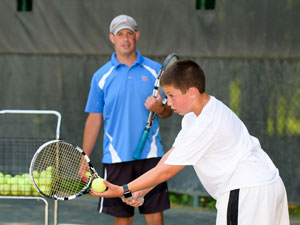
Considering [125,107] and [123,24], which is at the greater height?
[123,24]

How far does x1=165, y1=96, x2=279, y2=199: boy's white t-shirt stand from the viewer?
3.23 metres

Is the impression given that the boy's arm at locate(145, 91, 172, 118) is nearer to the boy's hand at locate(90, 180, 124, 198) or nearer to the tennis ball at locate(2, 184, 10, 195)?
the boy's hand at locate(90, 180, 124, 198)

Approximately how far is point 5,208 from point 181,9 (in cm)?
275

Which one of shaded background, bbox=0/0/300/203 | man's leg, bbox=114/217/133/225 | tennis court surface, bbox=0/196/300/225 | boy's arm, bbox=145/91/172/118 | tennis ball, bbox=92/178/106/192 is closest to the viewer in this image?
tennis ball, bbox=92/178/106/192

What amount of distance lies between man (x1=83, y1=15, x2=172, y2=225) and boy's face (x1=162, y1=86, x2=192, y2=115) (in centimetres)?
123

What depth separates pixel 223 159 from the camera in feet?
10.8

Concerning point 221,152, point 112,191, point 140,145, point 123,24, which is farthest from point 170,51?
point 221,152

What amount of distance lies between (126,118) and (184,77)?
142 centimetres

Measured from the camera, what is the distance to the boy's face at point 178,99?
329 centimetres

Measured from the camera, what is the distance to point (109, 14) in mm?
6730

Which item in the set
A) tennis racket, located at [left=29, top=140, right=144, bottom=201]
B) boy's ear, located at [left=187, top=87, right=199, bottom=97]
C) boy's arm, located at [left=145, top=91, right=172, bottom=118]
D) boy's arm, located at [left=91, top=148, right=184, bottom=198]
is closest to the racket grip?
boy's arm, located at [left=145, top=91, right=172, bottom=118]

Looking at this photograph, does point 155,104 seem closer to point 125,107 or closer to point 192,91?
point 125,107

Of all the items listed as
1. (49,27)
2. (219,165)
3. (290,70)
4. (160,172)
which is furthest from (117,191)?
(49,27)

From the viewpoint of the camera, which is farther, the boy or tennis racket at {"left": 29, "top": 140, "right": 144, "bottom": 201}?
tennis racket at {"left": 29, "top": 140, "right": 144, "bottom": 201}
